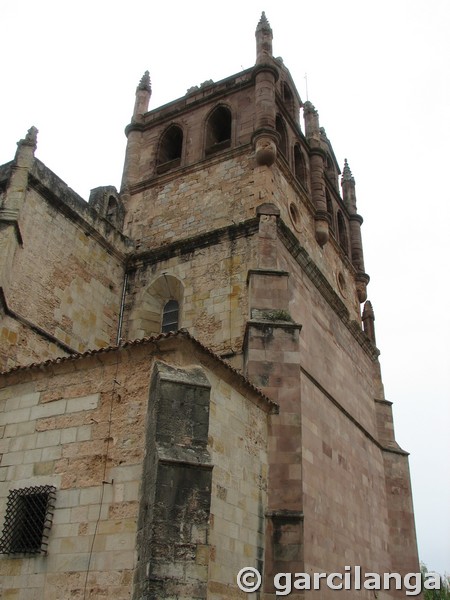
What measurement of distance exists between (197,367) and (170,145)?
1210 centimetres

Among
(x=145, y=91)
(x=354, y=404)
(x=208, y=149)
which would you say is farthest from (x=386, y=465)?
(x=145, y=91)

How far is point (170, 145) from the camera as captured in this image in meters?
19.6

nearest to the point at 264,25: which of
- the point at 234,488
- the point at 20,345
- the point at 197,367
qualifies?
the point at 20,345

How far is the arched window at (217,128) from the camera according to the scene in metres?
18.0

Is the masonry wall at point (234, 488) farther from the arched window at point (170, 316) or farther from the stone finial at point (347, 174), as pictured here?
the stone finial at point (347, 174)

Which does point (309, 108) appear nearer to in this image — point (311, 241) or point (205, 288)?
point (311, 241)

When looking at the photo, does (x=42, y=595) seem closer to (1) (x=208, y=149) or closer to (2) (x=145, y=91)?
(1) (x=208, y=149)

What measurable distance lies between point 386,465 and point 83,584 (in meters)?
12.2

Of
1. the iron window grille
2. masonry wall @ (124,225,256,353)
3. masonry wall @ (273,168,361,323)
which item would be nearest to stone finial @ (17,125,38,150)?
masonry wall @ (124,225,256,353)

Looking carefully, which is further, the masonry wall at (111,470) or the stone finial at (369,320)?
the stone finial at (369,320)

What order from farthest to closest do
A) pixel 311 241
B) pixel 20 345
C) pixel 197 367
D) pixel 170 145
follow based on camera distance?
1. pixel 170 145
2. pixel 311 241
3. pixel 20 345
4. pixel 197 367

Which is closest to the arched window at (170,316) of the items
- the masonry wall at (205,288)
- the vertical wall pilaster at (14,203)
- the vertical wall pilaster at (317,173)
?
the masonry wall at (205,288)

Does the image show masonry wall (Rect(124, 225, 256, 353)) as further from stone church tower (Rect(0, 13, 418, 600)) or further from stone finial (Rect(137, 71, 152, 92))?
stone finial (Rect(137, 71, 152, 92))

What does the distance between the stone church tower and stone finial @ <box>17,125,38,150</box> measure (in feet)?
0.13
